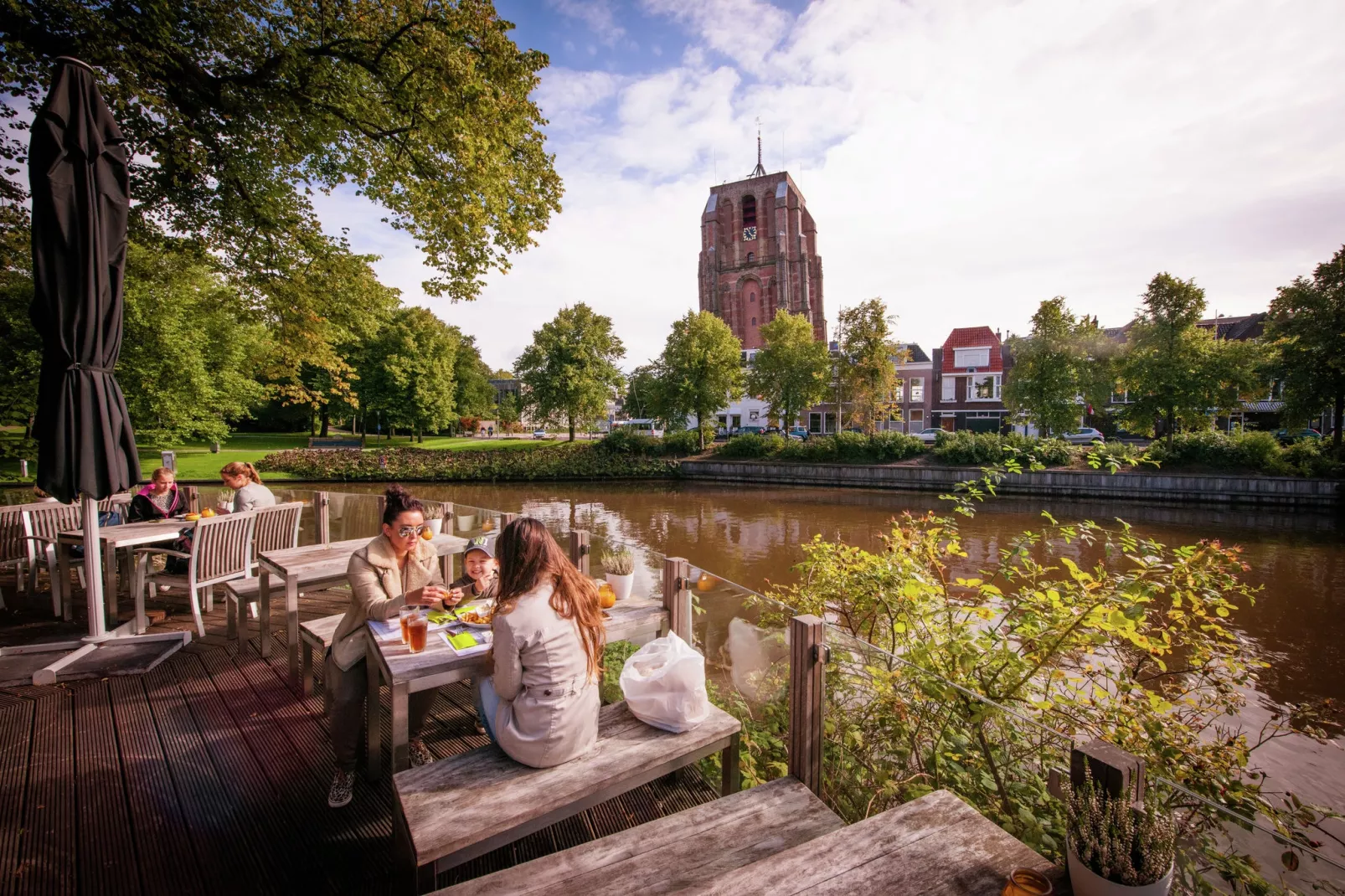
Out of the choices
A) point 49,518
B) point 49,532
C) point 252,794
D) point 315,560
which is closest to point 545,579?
point 252,794

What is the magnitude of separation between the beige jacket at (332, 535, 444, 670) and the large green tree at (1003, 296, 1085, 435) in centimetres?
3110

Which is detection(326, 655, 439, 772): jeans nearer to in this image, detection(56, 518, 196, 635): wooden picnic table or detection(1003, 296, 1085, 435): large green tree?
detection(56, 518, 196, 635): wooden picnic table

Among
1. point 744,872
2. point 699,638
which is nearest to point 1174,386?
point 699,638

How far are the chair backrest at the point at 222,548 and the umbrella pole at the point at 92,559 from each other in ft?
1.88

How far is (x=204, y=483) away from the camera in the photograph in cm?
2227

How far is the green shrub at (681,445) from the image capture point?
3494 cm

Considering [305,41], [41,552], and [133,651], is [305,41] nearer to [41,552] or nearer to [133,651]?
[41,552]

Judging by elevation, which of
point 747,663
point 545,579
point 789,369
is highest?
→ point 789,369

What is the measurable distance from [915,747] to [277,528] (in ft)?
19.8

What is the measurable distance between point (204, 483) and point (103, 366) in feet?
77.9

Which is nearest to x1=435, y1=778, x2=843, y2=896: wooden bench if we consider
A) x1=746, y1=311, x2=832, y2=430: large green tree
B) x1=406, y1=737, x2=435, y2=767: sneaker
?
x1=406, y1=737, x2=435, y2=767: sneaker

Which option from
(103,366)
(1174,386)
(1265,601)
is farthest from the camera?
(1174,386)

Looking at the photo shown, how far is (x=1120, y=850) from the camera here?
136cm

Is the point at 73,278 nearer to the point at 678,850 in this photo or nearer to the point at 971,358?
the point at 678,850
